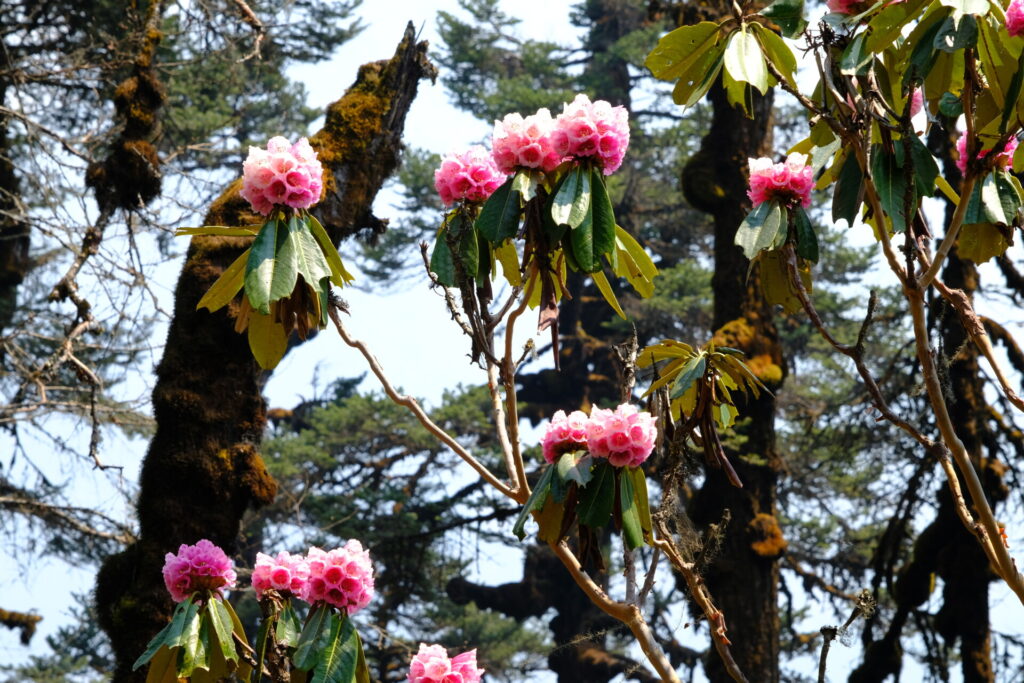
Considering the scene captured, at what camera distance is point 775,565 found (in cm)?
604

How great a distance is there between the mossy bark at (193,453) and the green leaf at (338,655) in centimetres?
131

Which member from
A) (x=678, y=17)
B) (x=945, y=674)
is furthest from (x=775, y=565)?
(x=678, y=17)

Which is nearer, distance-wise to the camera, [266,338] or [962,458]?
[962,458]

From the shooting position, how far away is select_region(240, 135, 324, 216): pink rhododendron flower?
94.1 inches

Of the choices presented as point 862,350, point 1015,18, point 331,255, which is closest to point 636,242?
point 862,350

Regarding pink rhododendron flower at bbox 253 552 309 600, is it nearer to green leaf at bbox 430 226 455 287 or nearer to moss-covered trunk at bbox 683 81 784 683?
green leaf at bbox 430 226 455 287

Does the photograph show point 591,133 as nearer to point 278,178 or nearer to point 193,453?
point 278,178

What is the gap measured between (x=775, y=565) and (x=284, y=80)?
1049 cm

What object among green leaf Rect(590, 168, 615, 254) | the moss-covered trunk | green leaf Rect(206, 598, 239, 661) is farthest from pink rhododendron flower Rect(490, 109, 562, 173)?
the moss-covered trunk

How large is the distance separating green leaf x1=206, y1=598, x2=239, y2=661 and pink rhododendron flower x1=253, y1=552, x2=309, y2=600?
132mm

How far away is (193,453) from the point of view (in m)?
3.95

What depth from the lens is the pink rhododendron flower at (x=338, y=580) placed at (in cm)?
269

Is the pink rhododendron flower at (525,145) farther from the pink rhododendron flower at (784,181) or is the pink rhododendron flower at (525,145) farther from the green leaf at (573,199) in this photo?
the pink rhododendron flower at (784,181)

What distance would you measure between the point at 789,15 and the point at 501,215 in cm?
80
